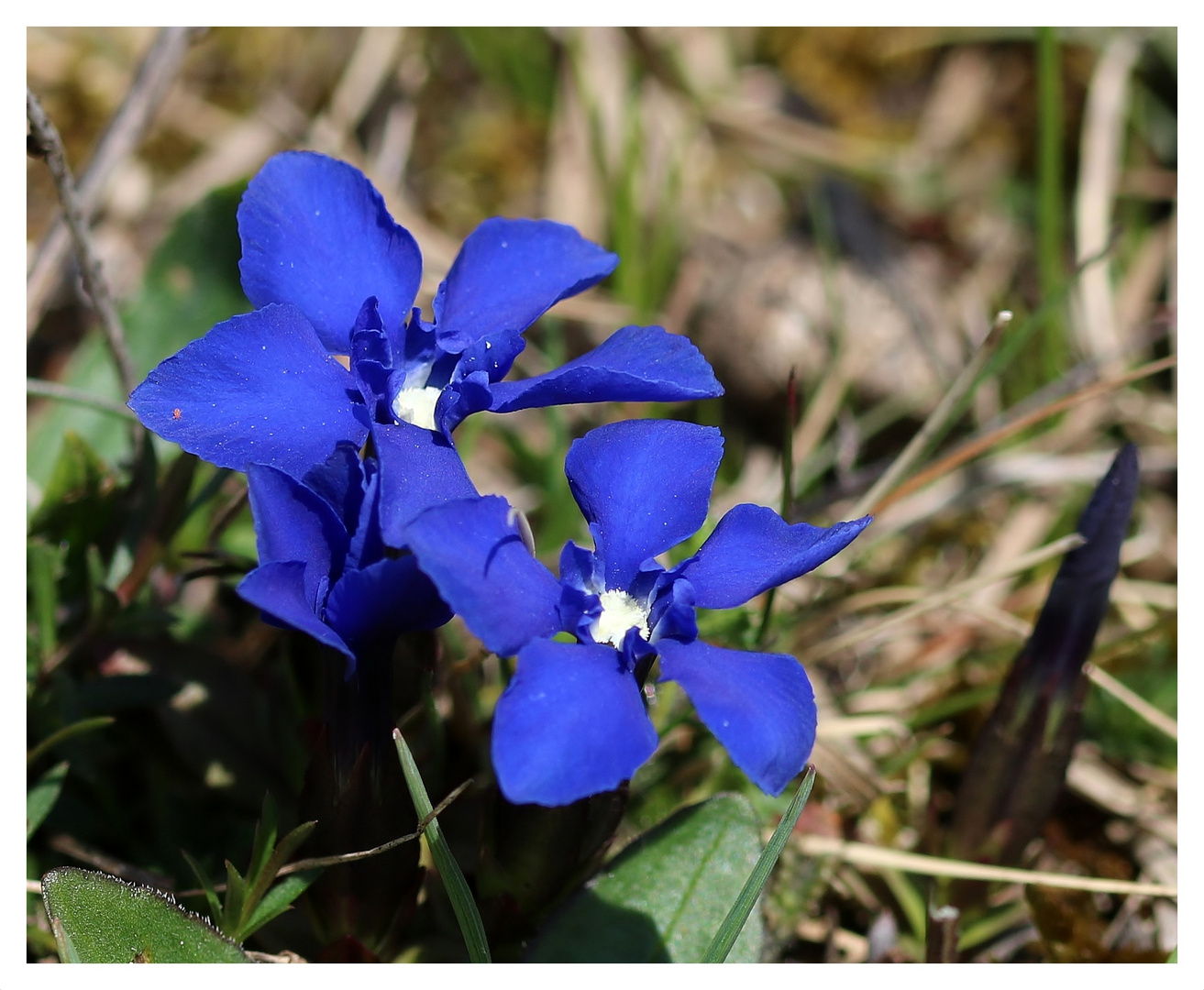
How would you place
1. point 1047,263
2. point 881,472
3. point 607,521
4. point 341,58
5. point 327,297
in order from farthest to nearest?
point 341,58 → point 1047,263 → point 881,472 → point 327,297 → point 607,521

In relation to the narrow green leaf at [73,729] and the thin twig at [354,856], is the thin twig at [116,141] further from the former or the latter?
the thin twig at [354,856]

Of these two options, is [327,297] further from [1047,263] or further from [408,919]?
[1047,263]

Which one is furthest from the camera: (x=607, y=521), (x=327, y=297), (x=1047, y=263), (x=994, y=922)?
(x=1047, y=263)

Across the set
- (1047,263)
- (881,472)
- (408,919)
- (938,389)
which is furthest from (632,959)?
(1047,263)

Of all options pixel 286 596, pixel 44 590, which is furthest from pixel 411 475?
pixel 44 590

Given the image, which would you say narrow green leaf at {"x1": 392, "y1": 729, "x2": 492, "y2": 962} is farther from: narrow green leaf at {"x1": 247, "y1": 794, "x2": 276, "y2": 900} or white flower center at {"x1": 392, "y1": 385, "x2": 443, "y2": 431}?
white flower center at {"x1": 392, "y1": 385, "x2": 443, "y2": 431}

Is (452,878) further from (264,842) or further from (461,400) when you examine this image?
(461,400)
